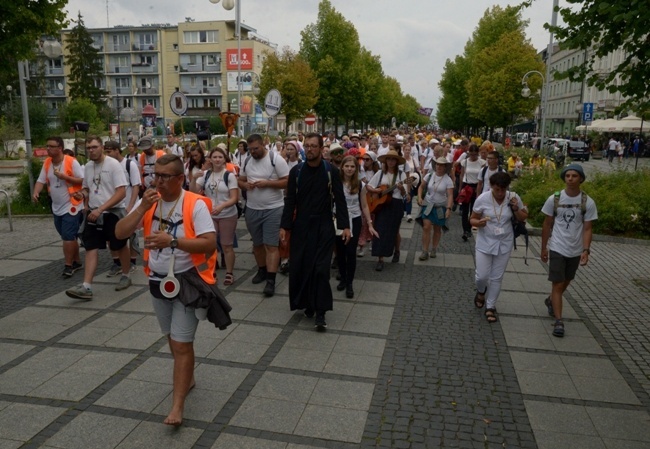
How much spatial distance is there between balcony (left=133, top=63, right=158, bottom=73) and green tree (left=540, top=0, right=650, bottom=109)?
269 feet

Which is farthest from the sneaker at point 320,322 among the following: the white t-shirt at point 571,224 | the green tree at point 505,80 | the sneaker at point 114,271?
the green tree at point 505,80

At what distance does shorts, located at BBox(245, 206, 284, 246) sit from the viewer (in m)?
7.50

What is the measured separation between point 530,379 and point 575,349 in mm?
1043

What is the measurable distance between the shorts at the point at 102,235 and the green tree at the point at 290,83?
3086cm

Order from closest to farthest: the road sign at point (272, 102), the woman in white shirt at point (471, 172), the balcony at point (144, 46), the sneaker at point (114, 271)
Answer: the sneaker at point (114, 271), the woman in white shirt at point (471, 172), the road sign at point (272, 102), the balcony at point (144, 46)

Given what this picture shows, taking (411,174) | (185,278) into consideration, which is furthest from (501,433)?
(411,174)

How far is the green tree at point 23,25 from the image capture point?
29.8 ft

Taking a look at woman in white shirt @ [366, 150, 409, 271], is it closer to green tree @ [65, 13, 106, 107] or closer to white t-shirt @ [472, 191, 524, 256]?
white t-shirt @ [472, 191, 524, 256]

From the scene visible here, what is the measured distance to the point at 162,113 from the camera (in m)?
80.9

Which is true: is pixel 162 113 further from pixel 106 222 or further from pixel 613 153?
pixel 106 222

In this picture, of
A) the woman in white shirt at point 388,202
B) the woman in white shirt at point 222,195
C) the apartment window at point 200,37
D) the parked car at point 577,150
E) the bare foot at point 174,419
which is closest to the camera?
the bare foot at point 174,419

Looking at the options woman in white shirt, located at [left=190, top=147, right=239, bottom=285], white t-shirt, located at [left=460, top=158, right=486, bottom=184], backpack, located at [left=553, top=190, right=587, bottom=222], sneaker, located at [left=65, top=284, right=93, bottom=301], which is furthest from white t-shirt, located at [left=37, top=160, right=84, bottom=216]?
white t-shirt, located at [left=460, top=158, right=486, bottom=184]

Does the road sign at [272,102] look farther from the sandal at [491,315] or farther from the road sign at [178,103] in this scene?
the sandal at [491,315]

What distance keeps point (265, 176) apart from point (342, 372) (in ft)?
10.6
